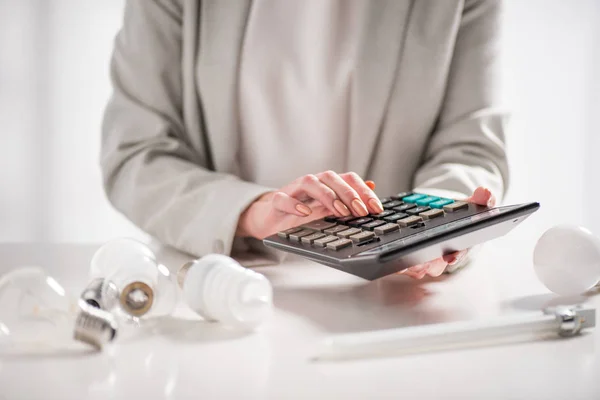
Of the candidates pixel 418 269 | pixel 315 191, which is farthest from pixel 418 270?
pixel 315 191

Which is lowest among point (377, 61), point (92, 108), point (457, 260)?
point (92, 108)

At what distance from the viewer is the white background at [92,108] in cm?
131

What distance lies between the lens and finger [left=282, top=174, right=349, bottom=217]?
56 cm

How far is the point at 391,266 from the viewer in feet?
1.48

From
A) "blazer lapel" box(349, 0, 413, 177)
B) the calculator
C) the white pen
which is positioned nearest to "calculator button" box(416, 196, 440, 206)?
the calculator

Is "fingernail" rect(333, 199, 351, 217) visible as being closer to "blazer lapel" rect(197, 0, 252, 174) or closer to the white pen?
the white pen

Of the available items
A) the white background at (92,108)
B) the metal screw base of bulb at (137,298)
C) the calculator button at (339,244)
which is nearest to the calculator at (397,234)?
the calculator button at (339,244)

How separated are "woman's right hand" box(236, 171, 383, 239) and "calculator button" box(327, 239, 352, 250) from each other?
66mm

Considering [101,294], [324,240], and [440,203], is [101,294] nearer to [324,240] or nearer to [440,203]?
[324,240]

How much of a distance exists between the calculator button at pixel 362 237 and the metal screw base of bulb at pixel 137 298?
0.14 m

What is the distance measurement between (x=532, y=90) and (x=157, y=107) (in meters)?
0.79

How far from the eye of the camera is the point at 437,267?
547 mm

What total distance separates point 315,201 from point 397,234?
0.12 metres

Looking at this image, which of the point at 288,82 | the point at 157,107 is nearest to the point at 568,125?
the point at 288,82
